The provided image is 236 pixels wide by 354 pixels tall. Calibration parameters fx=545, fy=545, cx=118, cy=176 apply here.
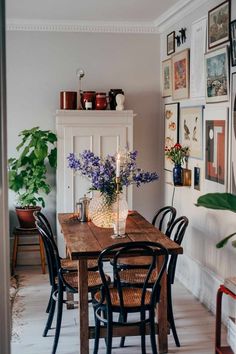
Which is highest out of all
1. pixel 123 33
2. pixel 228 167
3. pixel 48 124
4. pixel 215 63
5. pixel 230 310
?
pixel 123 33

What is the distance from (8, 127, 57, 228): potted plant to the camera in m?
5.67

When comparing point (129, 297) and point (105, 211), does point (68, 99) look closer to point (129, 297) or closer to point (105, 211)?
point (105, 211)

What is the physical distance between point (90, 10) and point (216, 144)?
2.00 m

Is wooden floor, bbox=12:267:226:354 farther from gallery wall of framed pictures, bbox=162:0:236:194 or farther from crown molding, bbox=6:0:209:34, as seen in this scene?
crown molding, bbox=6:0:209:34

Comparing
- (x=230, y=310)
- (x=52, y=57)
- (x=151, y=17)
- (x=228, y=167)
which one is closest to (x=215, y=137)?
(x=228, y=167)

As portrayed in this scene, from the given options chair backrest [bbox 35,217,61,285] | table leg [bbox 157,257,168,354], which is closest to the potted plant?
chair backrest [bbox 35,217,61,285]

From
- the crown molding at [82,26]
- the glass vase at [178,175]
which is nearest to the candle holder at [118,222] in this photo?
the glass vase at [178,175]

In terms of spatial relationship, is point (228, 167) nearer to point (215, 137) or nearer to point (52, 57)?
point (215, 137)

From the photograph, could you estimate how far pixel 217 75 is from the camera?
14.3 feet

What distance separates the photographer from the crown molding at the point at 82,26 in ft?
19.2

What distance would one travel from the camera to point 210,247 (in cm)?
470

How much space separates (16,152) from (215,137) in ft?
8.13

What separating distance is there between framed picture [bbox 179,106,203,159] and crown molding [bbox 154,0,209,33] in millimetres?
900

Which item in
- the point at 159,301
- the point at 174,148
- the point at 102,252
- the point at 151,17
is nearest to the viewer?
the point at 102,252
